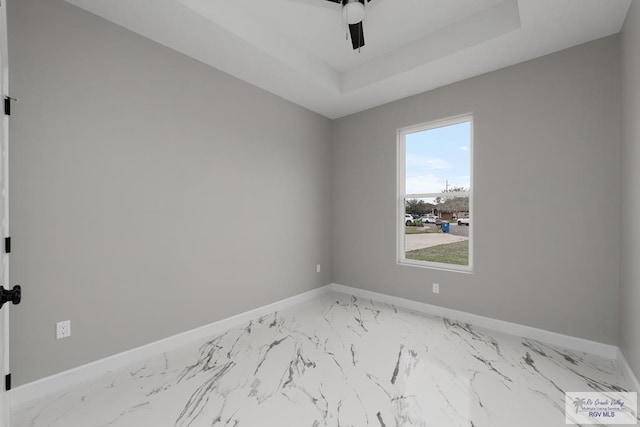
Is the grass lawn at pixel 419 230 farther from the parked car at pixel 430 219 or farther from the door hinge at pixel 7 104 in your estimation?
the door hinge at pixel 7 104

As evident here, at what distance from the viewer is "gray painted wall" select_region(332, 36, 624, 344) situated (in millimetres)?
2387

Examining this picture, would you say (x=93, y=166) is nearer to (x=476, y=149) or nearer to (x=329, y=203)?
(x=329, y=203)

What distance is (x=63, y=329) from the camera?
201 centimetres

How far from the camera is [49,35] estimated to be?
196cm

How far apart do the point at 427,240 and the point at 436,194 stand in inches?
23.6

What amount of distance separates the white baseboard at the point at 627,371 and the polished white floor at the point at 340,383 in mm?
62

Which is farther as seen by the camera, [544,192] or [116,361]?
[544,192]

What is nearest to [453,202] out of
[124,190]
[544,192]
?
[544,192]

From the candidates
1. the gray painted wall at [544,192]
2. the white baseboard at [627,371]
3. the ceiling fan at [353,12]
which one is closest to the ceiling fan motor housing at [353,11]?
the ceiling fan at [353,12]

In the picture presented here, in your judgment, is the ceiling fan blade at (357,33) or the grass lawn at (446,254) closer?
the ceiling fan blade at (357,33)
